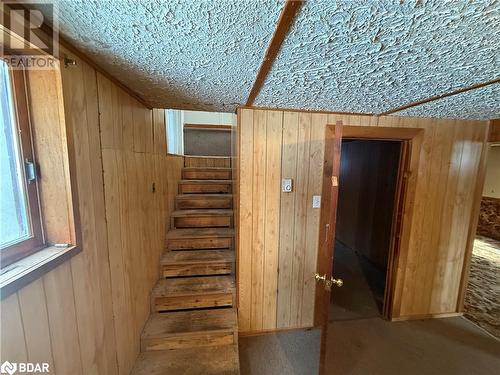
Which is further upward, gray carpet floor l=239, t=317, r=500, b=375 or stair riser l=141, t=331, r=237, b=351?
stair riser l=141, t=331, r=237, b=351

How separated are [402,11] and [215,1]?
0.56 metres

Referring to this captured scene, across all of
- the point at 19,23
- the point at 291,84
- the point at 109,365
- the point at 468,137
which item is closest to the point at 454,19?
the point at 291,84

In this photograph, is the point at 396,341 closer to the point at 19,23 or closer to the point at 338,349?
the point at 338,349

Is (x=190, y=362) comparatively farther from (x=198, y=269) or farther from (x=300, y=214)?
(x=300, y=214)

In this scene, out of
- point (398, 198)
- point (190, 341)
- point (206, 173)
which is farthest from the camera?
point (206, 173)

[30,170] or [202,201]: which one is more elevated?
[30,170]

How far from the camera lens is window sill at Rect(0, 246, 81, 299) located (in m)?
0.64

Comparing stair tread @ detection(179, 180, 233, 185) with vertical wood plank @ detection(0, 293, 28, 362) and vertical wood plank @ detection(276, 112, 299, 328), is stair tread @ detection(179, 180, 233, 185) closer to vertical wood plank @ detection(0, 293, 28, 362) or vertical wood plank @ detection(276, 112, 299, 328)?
vertical wood plank @ detection(276, 112, 299, 328)

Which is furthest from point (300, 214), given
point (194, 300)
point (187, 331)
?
point (187, 331)

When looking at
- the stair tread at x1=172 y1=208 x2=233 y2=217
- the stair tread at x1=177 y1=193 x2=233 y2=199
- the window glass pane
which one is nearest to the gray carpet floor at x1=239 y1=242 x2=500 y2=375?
the stair tread at x1=172 y1=208 x2=233 y2=217

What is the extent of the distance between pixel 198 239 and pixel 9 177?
1.83 metres

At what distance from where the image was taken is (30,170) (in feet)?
2.67

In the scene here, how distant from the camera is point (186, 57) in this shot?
0.96 meters

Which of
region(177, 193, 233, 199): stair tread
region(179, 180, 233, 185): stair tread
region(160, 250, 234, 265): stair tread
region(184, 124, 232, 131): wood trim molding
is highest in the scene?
region(184, 124, 232, 131): wood trim molding
